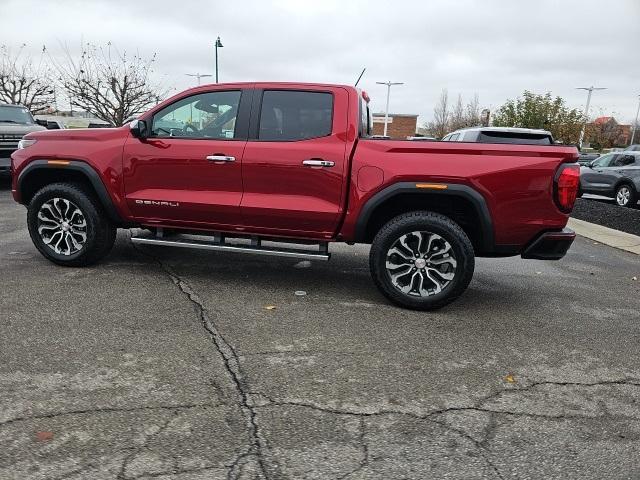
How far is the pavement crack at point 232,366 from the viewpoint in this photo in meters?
2.51

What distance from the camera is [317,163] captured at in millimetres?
4637

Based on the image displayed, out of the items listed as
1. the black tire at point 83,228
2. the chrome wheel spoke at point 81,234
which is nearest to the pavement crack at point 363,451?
the black tire at point 83,228

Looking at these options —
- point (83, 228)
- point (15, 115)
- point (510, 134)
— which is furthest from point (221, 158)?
point (15, 115)

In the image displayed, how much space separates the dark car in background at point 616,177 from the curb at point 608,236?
542 cm

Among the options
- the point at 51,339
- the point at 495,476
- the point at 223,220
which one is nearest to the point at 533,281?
the point at 223,220

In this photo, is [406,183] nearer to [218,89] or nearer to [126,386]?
[218,89]

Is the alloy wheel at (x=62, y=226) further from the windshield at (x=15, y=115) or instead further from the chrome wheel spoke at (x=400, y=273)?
the windshield at (x=15, y=115)

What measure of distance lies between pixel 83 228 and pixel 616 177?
16.1 metres

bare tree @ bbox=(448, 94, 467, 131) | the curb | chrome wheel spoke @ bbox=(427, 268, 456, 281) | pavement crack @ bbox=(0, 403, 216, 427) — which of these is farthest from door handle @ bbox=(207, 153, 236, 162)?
bare tree @ bbox=(448, 94, 467, 131)

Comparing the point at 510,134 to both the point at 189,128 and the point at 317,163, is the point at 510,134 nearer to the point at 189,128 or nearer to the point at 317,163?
the point at 317,163

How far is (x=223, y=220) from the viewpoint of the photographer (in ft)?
16.4

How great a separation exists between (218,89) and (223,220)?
4.10 ft

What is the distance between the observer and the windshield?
496 inches

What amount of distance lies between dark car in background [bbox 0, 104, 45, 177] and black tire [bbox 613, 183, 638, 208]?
52.9 feet
